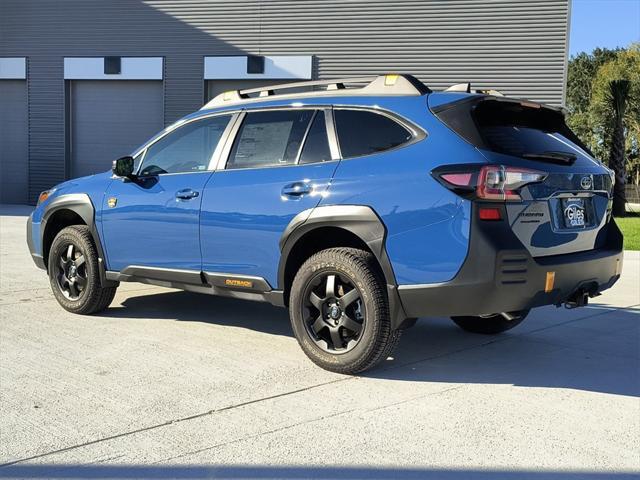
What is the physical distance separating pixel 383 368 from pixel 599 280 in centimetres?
161

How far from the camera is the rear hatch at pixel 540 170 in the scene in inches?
167

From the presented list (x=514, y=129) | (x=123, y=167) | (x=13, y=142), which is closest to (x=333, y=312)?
(x=514, y=129)

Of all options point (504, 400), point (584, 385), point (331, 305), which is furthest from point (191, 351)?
point (584, 385)

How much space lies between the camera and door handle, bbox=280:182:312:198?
4809mm

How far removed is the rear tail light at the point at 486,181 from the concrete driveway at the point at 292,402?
4.24ft

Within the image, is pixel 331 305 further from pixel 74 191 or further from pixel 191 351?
pixel 74 191

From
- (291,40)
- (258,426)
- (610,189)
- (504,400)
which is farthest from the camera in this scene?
(291,40)

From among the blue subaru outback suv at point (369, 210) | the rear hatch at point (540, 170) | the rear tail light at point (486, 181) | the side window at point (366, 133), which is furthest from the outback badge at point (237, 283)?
the rear hatch at point (540, 170)

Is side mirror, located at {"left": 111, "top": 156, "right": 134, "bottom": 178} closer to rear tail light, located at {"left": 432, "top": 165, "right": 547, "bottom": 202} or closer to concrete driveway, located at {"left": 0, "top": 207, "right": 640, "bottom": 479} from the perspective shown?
concrete driveway, located at {"left": 0, "top": 207, "right": 640, "bottom": 479}

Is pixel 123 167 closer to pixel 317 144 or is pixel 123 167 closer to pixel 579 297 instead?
pixel 317 144

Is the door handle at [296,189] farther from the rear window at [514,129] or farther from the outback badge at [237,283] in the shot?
the rear window at [514,129]

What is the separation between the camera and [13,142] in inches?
855

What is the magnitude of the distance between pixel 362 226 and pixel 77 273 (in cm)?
322

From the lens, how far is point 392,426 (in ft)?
12.7
